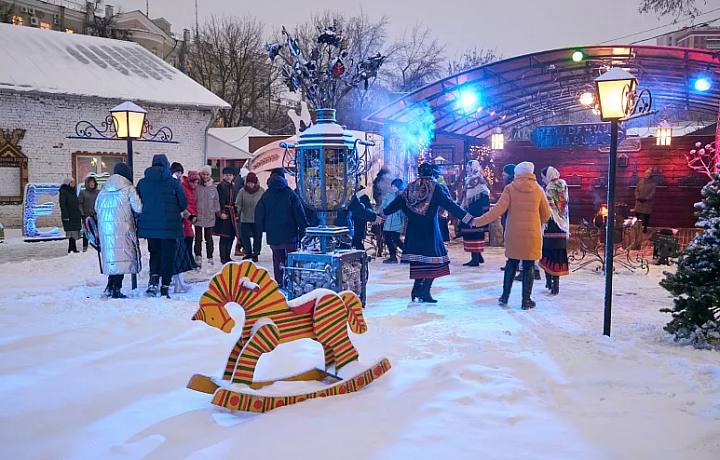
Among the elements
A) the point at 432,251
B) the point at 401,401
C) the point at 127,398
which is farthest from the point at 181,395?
the point at 432,251

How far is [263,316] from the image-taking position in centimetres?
402

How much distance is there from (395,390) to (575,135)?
13.1m

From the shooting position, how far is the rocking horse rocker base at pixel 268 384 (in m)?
3.71

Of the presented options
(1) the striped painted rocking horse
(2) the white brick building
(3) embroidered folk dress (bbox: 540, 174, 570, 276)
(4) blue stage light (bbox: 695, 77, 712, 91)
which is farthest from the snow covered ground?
(2) the white brick building

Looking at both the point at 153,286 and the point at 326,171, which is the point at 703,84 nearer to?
the point at 326,171

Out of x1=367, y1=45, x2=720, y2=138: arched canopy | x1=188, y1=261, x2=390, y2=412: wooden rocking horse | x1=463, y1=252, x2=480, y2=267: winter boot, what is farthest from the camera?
x1=367, y1=45, x2=720, y2=138: arched canopy

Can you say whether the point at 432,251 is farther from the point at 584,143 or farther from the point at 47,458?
the point at 584,143

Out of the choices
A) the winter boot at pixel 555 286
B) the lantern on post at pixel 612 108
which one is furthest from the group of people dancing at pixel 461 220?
the lantern on post at pixel 612 108

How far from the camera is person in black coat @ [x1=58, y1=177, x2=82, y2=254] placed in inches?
475

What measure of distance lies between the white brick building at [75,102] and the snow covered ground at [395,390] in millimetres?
11588

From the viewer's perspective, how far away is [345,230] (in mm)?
7000

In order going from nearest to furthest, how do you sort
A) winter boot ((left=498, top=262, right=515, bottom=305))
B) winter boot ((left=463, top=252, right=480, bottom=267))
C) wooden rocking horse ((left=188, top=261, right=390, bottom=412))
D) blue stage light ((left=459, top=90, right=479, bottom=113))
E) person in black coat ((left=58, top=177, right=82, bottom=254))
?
wooden rocking horse ((left=188, top=261, right=390, bottom=412)), winter boot ((left=498, top=262, right=515, bottom=305)), winter boot ((left=463, top=252, right=480, bottom=267)), person in black coat ((left=58, top=177, right=82, bottom=254)), blue stage light ((left=459, top=90, right=479, bottom=113))

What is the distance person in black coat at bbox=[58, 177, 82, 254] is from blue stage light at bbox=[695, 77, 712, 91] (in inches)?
518

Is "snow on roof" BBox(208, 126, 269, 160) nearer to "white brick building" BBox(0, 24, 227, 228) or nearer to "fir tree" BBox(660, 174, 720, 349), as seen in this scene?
"white brick building" BBox(0, 24, 227, 228)
